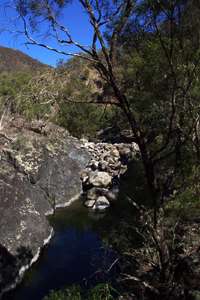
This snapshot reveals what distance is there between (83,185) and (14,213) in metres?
5.52

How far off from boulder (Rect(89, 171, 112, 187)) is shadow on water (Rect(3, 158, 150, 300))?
35.7 inches

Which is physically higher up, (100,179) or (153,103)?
(153,103)

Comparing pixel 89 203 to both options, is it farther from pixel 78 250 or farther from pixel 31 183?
pixel 78 250

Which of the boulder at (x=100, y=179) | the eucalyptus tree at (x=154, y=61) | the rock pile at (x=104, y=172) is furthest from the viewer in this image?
the boulder at (x=100, y=179)

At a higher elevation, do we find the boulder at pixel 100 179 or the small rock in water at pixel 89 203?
the boulder at pixel 100 179

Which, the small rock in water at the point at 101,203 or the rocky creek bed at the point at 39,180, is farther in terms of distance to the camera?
the small rock in water at the point at 101,203

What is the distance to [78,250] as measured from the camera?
973 cm

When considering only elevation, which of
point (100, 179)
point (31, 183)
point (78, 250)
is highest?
point (100, 179)

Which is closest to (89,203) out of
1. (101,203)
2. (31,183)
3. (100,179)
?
(101,203)

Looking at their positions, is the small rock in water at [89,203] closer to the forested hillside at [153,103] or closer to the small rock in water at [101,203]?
the small rock in water at [101,203]

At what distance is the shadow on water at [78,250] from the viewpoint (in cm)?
787

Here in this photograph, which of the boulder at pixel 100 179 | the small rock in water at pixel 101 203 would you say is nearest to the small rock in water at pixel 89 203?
the small rock in water at pixel 101 203

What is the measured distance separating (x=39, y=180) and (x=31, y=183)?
0.94m

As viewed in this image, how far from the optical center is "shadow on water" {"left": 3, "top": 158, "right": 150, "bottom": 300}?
787 centimetres
